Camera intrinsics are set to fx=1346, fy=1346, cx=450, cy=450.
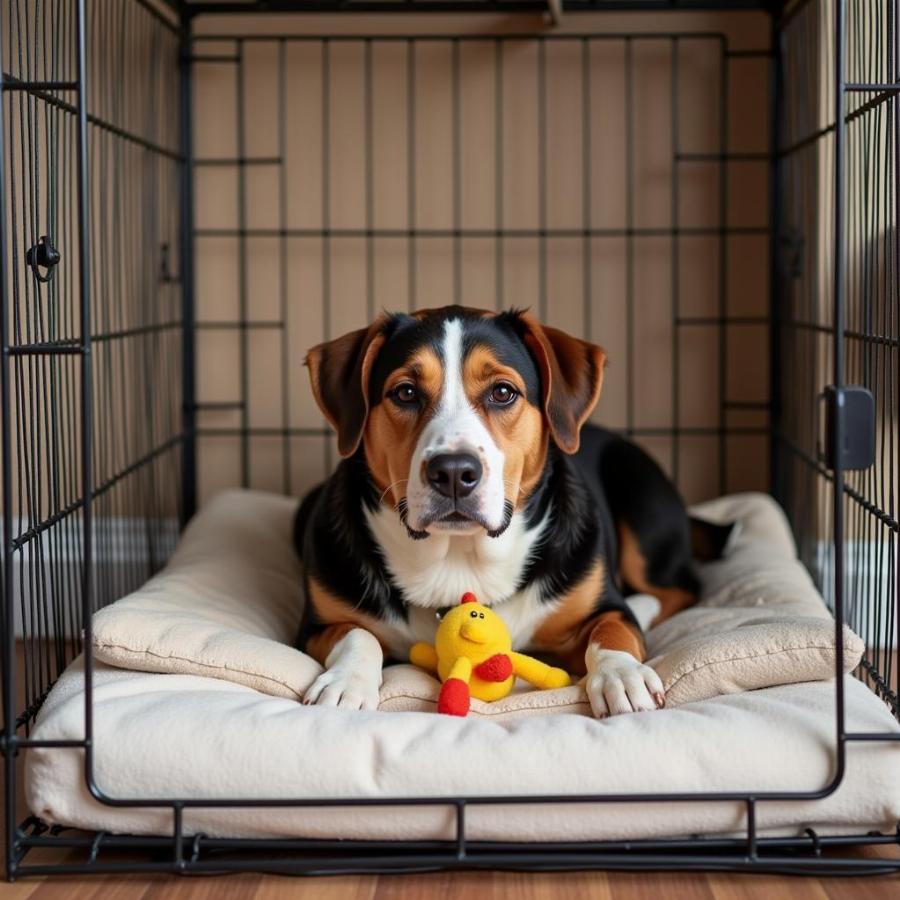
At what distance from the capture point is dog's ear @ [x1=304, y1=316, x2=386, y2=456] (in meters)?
2.43

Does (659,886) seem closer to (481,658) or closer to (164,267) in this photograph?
(481,658)

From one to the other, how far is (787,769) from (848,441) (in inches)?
19.0

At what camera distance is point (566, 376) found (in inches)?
97.4

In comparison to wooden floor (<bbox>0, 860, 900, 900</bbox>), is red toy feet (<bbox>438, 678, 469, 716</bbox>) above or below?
above

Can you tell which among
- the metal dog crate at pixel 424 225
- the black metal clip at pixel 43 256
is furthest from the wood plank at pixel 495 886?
the metal dog crate at pixel 424 225

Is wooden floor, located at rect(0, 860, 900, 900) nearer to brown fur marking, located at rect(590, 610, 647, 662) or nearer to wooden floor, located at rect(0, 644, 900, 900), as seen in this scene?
wooden floor, located at rect(0, 644, 900, 900)

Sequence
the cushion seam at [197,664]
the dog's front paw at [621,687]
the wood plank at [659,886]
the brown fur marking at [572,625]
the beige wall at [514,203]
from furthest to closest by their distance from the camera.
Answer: the beige wall at [514,203] → the brown fur marking at [572,625] → the cushion seam at [197,664] → the dog's front paw at [621,687] → the wood plank at [659,886]

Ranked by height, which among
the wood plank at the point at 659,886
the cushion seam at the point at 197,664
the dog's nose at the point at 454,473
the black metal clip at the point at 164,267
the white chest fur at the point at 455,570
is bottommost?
the wood plank at the point at 659,886

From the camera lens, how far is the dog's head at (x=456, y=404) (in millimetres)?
2211

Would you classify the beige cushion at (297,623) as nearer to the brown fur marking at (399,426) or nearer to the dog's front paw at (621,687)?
the dog's front paw at (621,687)

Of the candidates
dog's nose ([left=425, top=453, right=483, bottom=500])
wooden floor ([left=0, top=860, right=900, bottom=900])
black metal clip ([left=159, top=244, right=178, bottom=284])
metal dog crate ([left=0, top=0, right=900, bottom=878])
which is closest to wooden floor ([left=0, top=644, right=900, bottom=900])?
wooden floor ([left=0, top=860, right=900, bottom=900])

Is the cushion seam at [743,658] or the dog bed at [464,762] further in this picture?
the cushion seam at [743,658]

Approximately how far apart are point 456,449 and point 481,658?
38 cm

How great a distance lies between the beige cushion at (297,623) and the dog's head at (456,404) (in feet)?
1.05
